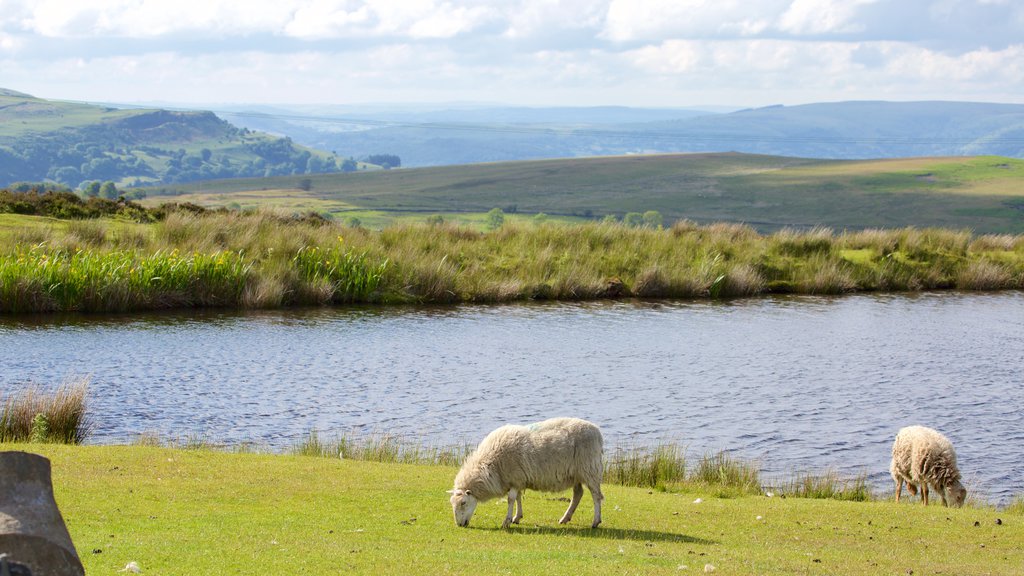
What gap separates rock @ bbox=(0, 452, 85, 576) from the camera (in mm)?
5359

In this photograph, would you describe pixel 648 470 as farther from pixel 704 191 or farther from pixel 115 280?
pixel 704 191

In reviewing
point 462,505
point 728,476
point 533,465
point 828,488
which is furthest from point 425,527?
point 828,488

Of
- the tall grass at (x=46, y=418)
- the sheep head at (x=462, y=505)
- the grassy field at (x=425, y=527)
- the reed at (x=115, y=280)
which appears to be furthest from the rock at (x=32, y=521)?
the reed at (x=115, y=280)

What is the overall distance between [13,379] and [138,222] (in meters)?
17.7

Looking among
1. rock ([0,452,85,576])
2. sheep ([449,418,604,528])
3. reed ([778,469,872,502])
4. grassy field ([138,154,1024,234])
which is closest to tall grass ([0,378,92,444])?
sheep ([449,418,604,528])

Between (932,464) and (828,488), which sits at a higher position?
(932,464)

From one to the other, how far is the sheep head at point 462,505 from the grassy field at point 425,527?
121 mm

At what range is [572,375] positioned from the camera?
23.1 meters

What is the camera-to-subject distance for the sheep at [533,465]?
10445 mm

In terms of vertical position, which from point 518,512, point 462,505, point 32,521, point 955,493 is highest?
point 32,521

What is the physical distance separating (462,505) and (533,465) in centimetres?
83

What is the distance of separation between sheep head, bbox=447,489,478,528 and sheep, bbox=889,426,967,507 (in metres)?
6.02

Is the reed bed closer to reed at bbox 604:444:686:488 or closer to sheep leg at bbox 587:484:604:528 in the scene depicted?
reed at bbox 604:444:686:488

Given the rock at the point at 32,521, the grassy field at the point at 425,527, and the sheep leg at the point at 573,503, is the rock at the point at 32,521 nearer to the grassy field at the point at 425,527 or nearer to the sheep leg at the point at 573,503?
the grassy field at the point at 425,527
